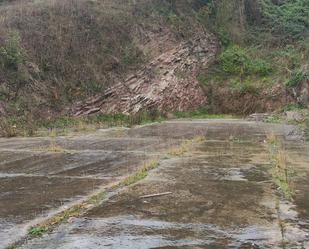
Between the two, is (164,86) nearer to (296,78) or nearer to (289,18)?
(296,78)

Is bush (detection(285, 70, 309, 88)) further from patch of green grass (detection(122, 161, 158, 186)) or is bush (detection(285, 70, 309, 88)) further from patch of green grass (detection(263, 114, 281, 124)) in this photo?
patch of green grass (detection(122, 161, 158, 186))

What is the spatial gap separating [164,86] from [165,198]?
56.4ft

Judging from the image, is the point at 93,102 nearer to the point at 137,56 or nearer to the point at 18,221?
the point at 137,56

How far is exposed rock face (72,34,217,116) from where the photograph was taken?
20312 millimetres

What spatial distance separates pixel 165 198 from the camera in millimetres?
6109

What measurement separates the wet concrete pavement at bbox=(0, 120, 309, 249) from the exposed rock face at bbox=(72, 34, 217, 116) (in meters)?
8.90

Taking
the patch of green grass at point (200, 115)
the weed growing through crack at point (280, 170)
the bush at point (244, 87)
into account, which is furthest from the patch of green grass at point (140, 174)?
the bush at point (244, 87)

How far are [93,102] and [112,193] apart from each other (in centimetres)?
1338

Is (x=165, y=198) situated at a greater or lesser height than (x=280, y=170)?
greater

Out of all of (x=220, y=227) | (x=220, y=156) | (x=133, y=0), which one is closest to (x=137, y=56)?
(x=133, y=0)

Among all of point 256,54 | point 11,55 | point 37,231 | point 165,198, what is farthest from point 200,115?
point 37,231

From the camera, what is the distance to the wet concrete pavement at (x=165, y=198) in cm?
461

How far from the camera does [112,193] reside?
6484 millimetres

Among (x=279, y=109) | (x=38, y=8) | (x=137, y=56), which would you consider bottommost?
(x=279, y=109)
